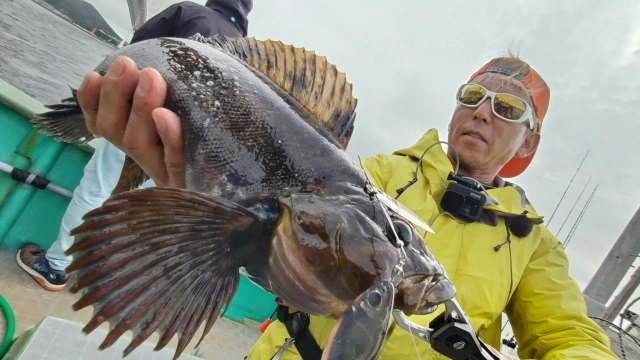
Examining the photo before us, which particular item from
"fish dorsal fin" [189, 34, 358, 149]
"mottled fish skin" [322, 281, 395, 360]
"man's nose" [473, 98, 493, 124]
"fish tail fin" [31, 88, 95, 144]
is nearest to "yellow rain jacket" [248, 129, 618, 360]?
"man's nose" [473, 98, 493, 124]

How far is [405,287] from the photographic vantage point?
57.7 inches

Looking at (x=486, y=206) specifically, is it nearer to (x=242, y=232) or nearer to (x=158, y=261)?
(x=242, y=232)

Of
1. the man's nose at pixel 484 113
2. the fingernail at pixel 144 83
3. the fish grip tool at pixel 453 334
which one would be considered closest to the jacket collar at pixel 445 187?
the man's nose at pixel 484 113

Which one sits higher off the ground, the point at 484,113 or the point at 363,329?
the point at 484,113

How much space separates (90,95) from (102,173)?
251 cm

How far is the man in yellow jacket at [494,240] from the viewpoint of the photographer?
2578 millimetres

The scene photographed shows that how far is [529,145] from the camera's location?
13.6 ft

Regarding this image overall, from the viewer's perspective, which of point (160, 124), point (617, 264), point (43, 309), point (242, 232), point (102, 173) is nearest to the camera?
point (242, 232)

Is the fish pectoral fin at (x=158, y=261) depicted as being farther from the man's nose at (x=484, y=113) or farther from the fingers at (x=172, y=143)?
the man's nose at (x=484, y=113)

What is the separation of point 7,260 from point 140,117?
154 inches

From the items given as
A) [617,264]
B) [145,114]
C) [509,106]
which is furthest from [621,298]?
[145,114]

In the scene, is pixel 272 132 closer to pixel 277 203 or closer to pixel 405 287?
pixel 277 203

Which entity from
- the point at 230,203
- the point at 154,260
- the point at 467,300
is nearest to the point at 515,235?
the point at 467,300

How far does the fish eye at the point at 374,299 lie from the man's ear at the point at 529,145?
350cm
